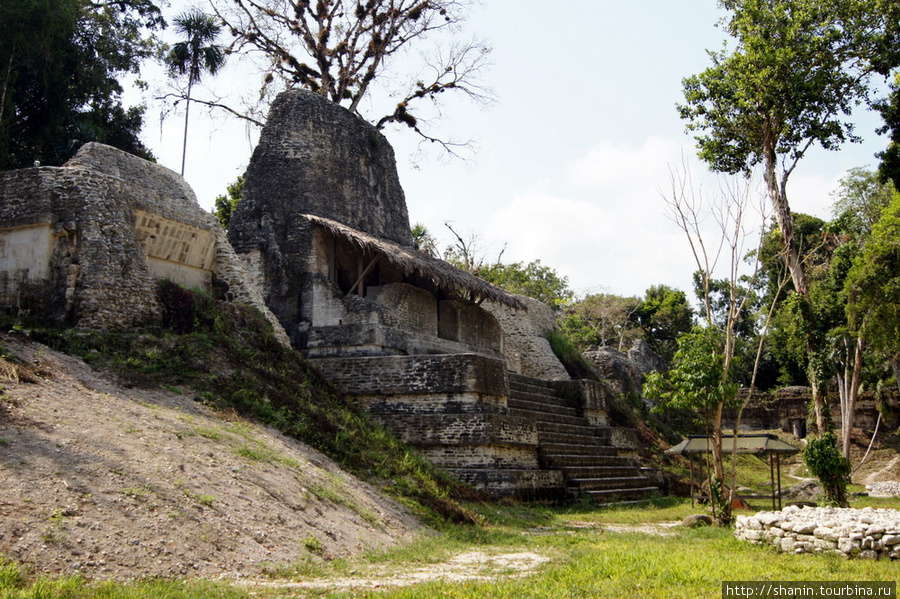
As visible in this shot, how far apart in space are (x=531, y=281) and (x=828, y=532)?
29.4 meters

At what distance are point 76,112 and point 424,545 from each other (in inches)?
630

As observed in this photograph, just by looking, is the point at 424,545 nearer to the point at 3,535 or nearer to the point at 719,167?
the point at 3,535

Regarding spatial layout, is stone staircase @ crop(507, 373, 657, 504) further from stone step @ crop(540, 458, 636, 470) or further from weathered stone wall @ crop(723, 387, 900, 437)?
weathered stone wall @ crop(723, 387, 900, 437)

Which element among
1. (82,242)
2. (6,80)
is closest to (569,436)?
(82,242)

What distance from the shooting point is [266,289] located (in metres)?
14.3

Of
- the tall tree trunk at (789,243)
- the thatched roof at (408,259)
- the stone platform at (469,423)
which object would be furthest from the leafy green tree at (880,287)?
the thatched roof at (408,259)

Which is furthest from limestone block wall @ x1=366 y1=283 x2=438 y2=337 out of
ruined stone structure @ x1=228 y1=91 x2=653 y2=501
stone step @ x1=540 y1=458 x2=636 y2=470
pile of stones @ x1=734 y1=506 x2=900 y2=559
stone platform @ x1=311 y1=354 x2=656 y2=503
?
pile of stones @ x1=734 y1=506 x2=900 y2=559

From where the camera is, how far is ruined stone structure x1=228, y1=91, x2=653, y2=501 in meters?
11.4

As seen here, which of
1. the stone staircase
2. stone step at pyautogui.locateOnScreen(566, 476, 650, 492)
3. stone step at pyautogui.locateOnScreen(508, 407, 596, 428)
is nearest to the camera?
stone step at pyautogui.locateOnScreen(566, 476, 650, 492)

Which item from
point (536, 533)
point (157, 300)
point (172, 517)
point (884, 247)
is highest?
point (884, 247)

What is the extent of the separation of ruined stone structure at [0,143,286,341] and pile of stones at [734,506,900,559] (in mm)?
8250

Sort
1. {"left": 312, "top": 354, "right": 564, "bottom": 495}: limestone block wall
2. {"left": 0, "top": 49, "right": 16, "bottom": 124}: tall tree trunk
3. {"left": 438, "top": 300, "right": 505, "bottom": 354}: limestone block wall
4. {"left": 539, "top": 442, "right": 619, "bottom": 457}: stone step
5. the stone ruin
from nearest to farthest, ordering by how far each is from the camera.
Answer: the stone ruin
{"left": 312, "top": 354, "right": 564, "bottom": 495}: limestone block wall
{"left": 539, "top": 442, "right": 619, "bottom": 457}: stone step
{"left": 0, "top": 49, "right": 16, "bottom": 124}: tall tree trunk
{"left": 438, "top": 300, "right": 505, "bottom": 354}: limestone block wall

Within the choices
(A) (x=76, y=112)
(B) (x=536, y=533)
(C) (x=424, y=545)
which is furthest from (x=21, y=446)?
(A) (x=76, y=112)

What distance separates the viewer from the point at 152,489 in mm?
5922
